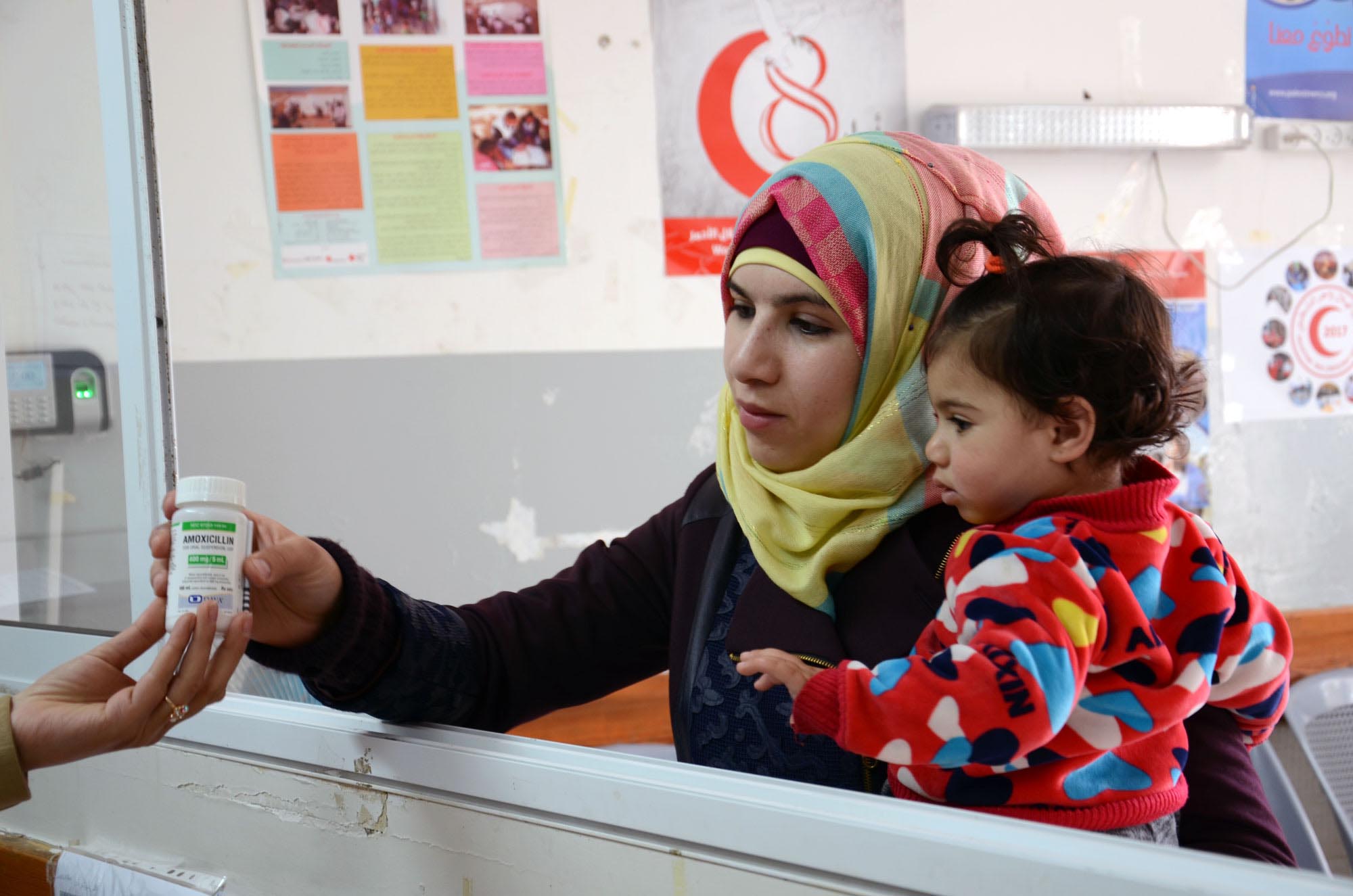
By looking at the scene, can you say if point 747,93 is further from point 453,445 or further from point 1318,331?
point 1318,331

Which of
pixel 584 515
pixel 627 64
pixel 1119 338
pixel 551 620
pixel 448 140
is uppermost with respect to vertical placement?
pixel 627 64

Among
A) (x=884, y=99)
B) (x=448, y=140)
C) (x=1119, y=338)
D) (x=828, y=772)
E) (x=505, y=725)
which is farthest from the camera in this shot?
(x=884, y=99)

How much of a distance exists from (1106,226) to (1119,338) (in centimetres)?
210

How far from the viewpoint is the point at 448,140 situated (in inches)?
96.0

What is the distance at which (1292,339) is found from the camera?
2867 mm

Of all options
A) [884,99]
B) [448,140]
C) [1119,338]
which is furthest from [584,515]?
[1119,338]

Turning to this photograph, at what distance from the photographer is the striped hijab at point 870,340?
98 centimetres

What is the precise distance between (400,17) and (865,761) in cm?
203

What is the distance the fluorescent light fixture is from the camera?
256 centimetres

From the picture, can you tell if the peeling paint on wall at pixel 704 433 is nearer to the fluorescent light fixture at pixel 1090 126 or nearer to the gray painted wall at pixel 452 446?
the gray painted wall at pixel 452 446

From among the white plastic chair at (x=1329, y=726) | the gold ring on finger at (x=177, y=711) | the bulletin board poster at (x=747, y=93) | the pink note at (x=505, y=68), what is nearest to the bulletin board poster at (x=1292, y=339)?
the white plastic chair at (x=1329, y=726)

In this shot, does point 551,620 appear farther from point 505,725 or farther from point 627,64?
point 627,64

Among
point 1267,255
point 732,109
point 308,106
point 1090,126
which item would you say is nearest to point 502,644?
point 308,106

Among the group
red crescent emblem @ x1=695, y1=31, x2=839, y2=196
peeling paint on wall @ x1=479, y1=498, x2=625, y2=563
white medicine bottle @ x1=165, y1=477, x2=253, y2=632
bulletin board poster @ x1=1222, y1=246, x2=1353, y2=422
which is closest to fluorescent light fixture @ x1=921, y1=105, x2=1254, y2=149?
red crescent emblem @ x1=695, y1=31, x2=839, y2=196
